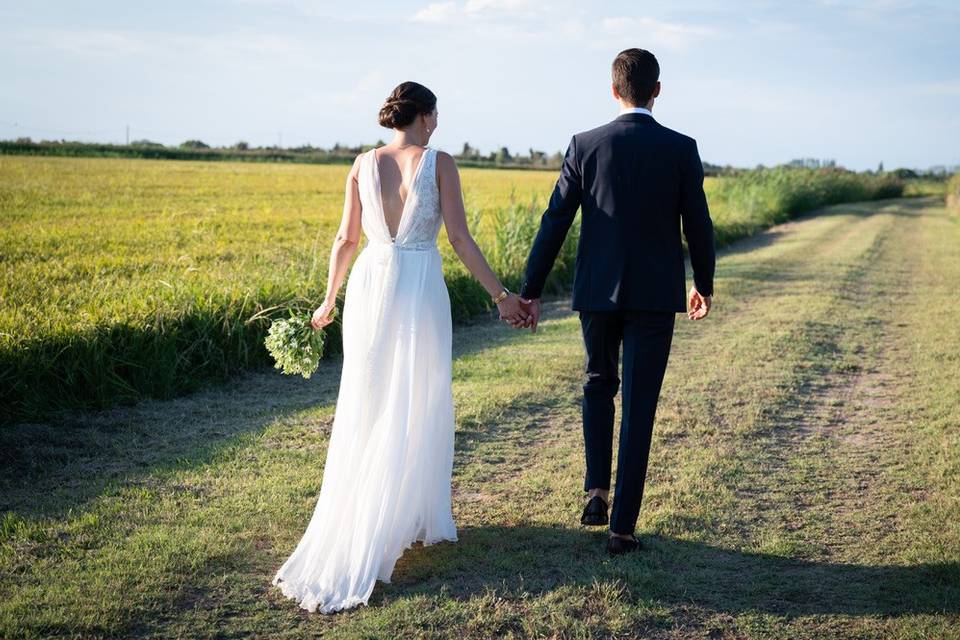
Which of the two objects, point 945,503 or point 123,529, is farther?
point 945,503

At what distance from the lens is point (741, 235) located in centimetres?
2433

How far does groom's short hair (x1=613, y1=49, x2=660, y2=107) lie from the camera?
4309 millimetres

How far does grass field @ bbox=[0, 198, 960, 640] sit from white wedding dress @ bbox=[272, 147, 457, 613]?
25 cm

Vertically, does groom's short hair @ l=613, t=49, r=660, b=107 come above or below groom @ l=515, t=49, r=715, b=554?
above

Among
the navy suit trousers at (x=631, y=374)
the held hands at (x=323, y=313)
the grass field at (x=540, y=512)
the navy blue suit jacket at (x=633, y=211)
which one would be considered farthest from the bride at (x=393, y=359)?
the navy suit trousers at (x=631, y=374)

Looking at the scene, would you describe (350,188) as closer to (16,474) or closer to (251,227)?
(16,474)

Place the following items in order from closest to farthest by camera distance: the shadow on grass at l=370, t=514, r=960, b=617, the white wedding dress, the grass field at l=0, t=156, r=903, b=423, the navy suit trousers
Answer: the shadow on grass at l=370, t=514, r=960, b=617
the white wedding dress
the navy suit trousers
the grass field at l=0, t=156, r=903, b=423

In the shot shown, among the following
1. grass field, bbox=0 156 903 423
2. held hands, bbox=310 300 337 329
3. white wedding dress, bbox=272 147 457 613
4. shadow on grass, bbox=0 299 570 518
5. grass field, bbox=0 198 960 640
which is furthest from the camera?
grass field, bbox=0 156 903 423

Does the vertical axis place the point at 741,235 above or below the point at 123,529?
above

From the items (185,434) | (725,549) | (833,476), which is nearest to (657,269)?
(725,549)

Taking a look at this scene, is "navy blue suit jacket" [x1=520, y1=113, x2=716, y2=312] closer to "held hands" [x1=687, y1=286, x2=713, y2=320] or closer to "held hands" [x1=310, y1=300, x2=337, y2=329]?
"held hands" [x1=687, y1=286, x2=713, y2=320]

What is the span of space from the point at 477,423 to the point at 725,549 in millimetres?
2655

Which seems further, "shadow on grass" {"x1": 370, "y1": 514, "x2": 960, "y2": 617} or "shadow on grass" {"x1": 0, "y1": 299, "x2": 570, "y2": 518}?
→ "shadow on grass" {"x1": 0, "y1": 299, "x2": 570, "y2": 518}

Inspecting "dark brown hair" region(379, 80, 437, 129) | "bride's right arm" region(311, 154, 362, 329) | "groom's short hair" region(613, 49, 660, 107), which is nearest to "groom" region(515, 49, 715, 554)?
"groom's short hair" region(613, 49, 660, 107)
